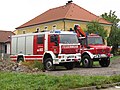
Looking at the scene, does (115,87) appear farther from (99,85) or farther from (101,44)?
(101,44)

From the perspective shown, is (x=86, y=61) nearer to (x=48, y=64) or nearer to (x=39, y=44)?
(x=48, y=64)

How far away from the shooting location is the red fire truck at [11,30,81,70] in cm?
2045

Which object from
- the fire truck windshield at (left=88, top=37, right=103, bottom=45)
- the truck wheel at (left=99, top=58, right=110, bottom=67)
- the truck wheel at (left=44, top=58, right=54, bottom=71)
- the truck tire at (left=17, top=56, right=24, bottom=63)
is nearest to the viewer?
the truck wheel at (left=44, top=58, right=54, bottom=71)

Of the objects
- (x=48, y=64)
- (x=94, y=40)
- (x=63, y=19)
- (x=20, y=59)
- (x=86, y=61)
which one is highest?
(x=63, y=19)

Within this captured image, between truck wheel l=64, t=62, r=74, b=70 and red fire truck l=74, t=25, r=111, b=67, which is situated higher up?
red fire truck l=74, t=25, r=111, b=67

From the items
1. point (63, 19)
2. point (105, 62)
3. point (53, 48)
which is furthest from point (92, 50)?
point (63, 19)

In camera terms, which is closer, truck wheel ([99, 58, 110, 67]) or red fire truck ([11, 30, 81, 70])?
red fire truck ([11, 30, 81, 70])

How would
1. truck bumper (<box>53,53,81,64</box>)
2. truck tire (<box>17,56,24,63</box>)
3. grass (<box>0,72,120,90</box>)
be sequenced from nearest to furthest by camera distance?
grass (<box>0,72,120,90</box>) → truck bumper (<box>53,53,81,64</box>) → truck tire (<box>17,56,24,63</box>)

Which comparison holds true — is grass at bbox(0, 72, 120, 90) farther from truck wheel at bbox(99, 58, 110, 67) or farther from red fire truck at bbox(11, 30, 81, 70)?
truck wheel at bbox(99, 58, 110, 67)

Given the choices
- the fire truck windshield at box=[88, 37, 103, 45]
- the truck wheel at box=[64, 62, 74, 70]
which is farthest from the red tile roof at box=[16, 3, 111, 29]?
the truck wheel at box=[64, 62, 74, 70]

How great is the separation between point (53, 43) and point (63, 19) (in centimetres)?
3408

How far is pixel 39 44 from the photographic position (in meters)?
21.8

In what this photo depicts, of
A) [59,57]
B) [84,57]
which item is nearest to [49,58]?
[59,57]

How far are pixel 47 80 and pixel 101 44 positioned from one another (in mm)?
13576
